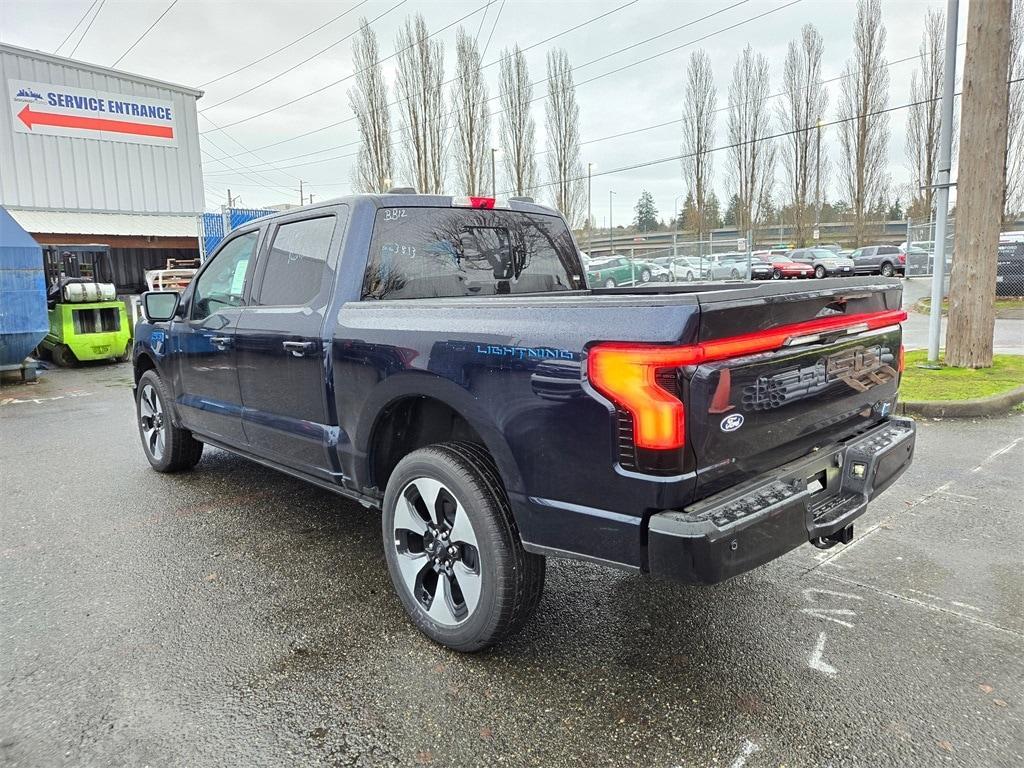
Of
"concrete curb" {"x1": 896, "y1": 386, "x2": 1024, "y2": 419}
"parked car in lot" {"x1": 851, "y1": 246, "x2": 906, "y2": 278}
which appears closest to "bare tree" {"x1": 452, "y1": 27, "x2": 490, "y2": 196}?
"parked car in lot" {"x1": 851, "y1": 246, "x2": 906, "y2": 278}

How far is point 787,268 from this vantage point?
3641cm

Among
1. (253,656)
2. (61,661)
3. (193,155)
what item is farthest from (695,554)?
(193,155)

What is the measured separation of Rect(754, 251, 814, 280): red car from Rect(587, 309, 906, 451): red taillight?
3580 centimetres

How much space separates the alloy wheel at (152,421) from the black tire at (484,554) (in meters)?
3.48

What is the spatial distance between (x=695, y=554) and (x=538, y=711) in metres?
0.86

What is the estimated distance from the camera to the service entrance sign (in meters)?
19.5

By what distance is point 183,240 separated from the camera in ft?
77.9

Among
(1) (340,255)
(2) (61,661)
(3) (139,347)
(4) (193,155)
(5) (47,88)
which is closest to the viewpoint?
(2) (61,661)

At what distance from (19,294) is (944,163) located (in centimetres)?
1295

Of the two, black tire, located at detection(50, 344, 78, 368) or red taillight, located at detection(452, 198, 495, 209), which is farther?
black tire, located at detection(50, 344, 78, 368)

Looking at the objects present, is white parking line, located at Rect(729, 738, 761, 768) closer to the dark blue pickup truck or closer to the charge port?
the dark blue pickup truck

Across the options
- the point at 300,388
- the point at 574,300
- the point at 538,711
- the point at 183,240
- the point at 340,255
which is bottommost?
the point at 538,711

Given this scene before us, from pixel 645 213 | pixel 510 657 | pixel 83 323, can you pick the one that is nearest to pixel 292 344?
pixel 510 657

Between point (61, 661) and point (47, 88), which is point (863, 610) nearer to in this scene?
point (61, 661)
